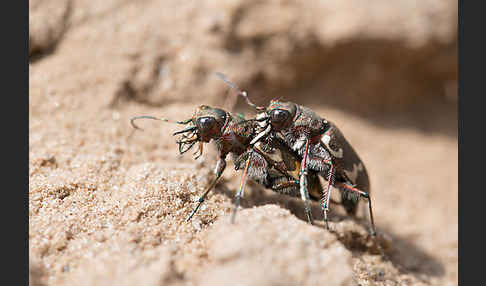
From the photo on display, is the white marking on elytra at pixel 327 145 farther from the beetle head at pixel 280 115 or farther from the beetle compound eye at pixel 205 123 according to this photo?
the beetle compound eye at pixel 205 123

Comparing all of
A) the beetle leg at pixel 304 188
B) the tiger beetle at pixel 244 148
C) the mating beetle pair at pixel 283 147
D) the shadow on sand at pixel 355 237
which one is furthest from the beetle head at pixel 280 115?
the shadow on sand at pixel 355 237

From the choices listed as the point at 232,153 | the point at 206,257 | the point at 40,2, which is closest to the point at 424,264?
the point at 232,153

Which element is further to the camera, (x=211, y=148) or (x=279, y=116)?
(x=211, y=148)

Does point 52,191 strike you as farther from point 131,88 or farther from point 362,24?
point 362,24

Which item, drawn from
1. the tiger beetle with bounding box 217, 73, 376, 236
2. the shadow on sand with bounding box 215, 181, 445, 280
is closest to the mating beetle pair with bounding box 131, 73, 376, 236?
the tiger beetle with bounding box 217, 73, 376, 236

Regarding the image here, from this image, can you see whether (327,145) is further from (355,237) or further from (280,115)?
(355,237)

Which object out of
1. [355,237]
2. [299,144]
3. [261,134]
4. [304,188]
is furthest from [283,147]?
[355,237]
